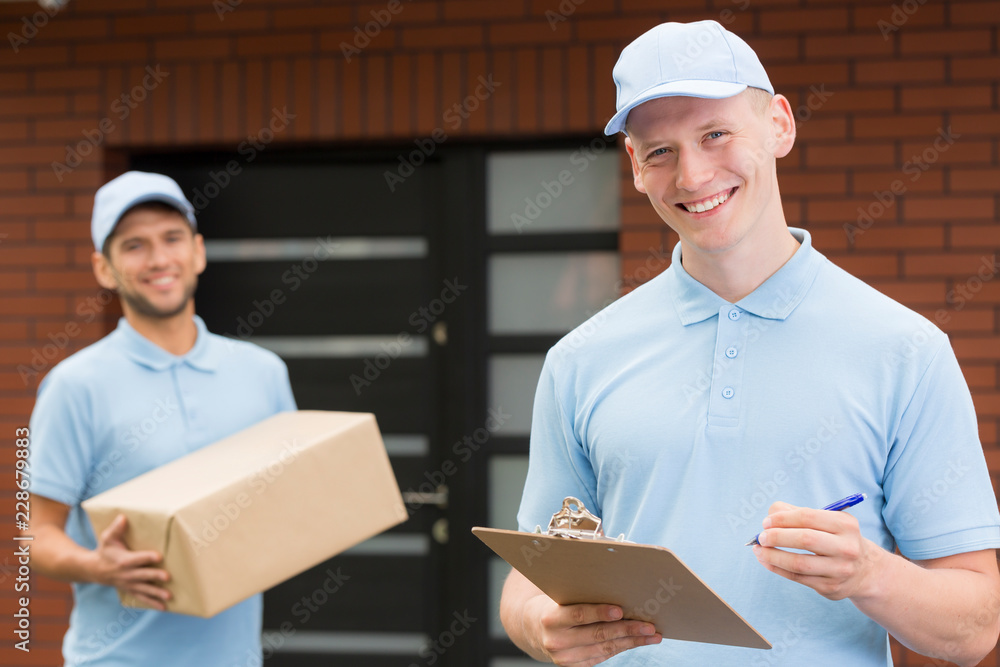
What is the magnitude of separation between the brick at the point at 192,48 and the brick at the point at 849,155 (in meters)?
2.14

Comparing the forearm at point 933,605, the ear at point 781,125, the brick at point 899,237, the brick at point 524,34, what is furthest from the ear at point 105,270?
the brick at point 899,237

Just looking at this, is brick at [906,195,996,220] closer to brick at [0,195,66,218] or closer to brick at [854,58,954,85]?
brick at [854,58,954,85]

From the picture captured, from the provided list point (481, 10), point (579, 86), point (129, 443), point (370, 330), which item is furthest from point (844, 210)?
point (129, 443)

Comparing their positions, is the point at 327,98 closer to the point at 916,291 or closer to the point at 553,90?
the point at 553,90

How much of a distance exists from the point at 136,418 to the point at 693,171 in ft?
5.15

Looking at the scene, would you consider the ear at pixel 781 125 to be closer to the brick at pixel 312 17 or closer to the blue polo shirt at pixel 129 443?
the blue polo shirt at pixel 129 443

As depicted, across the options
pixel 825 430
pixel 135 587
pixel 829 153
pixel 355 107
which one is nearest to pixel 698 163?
pixel 825 430

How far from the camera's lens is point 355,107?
135 inches

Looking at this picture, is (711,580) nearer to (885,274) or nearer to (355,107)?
(885,274)

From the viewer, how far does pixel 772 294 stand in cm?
143

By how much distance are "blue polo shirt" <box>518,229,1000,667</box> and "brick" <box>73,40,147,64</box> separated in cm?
276

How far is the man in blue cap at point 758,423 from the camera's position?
129cm

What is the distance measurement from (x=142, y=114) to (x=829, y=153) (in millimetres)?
2495

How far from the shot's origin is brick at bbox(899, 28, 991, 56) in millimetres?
3146
